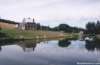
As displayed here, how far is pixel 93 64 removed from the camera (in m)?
35.4

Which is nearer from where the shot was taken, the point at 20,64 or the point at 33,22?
the point at 20,64

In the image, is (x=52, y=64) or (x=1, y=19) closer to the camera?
(x=52, y=64)

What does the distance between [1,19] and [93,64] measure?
170 meters

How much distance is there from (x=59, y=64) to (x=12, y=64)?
6278mm

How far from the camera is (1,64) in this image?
35.4 meters

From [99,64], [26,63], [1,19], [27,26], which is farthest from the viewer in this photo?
[1,19]

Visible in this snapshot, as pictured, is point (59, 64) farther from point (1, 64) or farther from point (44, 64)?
point (1, 64)

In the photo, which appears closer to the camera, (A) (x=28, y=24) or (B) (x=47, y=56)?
(B) (x=47, y=56)

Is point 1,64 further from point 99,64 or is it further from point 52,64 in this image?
point 99,64

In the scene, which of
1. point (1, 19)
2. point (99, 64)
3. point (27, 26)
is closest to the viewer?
point (99, 64)

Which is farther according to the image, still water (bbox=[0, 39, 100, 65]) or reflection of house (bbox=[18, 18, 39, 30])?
reflection of house (bbox=[18, 18, 39, 30])

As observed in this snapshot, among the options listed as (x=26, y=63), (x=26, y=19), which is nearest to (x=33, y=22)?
(x=26, y=19)

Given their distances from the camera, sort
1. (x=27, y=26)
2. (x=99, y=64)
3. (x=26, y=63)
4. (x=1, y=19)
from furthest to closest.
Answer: (x=1, y=19) → (x=27, y=26) → (x=26, y=63) → (x=99, y=64)

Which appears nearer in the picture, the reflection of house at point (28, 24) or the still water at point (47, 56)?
the still water at point (47, 56)
